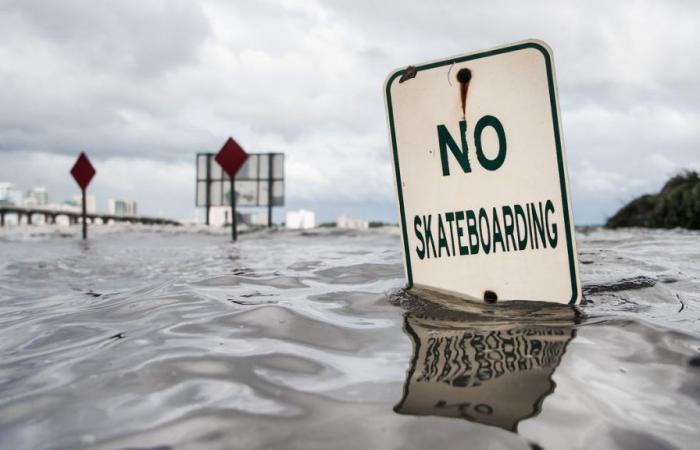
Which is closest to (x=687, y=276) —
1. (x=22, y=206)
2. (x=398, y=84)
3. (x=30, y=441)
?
(x=398, y=84)

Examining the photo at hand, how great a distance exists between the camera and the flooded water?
1.20 m

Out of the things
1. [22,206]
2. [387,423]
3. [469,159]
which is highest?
[22,206]

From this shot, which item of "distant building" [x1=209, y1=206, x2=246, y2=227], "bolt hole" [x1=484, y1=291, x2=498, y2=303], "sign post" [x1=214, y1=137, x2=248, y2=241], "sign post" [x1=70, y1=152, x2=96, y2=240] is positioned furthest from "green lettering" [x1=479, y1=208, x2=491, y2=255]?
"distant building" [x1=209, y1=206, x2=246, y2=227]

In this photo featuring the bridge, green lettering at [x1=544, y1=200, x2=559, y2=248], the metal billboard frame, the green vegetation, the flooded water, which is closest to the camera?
the flooded water

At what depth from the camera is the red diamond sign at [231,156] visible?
10.1 m

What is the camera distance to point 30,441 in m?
1.22

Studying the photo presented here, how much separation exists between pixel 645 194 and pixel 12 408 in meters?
19.4

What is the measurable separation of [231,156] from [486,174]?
8.28 meters

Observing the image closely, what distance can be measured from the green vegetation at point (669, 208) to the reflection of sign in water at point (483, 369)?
1339 cm

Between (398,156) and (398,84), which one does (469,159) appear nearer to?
(398,156)

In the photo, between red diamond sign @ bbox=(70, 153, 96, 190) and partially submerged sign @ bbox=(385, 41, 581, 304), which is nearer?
partially submerged sign @ bbox=(385, 41, 581, 304)

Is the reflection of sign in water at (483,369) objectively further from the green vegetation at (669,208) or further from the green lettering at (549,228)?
the green vegetation at (669,208)

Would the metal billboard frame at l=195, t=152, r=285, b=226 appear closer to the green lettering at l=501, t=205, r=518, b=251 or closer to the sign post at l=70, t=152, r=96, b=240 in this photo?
the sign post at l=70, t=152, r=96, b=240

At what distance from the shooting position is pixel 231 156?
33.2ft
